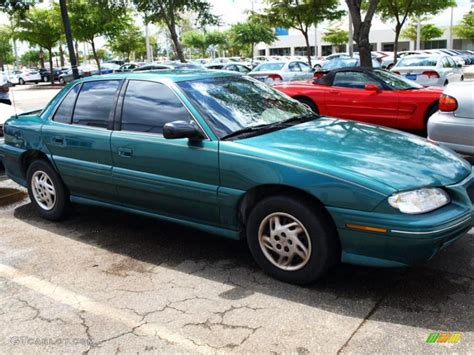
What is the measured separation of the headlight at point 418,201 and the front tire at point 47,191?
10.9ft

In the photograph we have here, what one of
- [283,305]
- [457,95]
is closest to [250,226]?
[283,305]

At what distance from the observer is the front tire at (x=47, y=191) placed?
5.11m

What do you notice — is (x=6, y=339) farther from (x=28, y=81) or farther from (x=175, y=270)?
(x=28, y=81)

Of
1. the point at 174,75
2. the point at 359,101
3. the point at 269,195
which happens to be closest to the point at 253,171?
the point at 269,195

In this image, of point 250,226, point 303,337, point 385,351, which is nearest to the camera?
point 385,351

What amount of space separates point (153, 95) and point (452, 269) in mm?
2719

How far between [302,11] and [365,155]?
23.9 m

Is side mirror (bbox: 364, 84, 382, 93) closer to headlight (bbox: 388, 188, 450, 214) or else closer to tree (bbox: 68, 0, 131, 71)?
headlight (bbox: 388, 188, 450, 214)

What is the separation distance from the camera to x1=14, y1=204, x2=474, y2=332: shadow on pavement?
3.22 metres

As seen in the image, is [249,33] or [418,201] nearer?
[418,201]

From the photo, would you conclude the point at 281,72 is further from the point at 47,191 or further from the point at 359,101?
the point at 47,191

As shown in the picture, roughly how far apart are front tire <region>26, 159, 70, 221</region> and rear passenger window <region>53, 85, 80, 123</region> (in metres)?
0.49

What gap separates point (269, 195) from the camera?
3656 mm

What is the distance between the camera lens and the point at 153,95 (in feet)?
14.3
